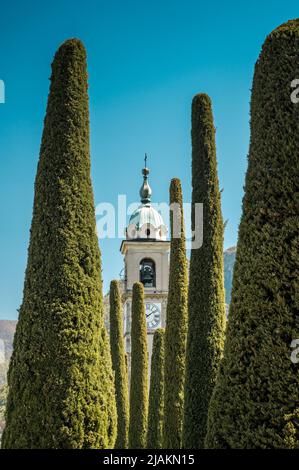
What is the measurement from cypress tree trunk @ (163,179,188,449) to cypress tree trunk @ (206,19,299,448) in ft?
29.6

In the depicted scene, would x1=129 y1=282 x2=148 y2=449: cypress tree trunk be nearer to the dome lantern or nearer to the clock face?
the clock face

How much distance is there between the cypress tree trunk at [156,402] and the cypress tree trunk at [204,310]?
8809mm

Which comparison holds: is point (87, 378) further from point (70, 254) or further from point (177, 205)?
point (177, 205)

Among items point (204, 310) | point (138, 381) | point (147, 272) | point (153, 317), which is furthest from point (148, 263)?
point (204, 310)

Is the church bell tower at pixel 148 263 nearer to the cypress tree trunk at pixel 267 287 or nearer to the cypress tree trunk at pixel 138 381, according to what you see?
the cypress tree trunk at pixel 138 381

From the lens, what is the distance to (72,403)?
8.45 metres

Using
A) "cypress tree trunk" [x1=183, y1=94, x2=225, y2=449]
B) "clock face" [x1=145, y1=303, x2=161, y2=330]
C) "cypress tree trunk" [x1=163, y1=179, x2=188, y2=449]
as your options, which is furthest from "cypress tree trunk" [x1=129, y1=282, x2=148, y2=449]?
"clock face" [x1=145, y1=303, x2=161, y2=330]

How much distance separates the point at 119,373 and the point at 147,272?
21101mm

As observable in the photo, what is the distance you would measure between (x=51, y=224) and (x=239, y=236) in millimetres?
3228

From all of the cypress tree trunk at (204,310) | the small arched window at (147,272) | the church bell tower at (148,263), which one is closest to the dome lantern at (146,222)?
the church bell tower at (148,263)

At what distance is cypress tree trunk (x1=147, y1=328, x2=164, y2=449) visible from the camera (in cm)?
2094

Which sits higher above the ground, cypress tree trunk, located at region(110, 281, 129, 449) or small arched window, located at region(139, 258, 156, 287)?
small arched window, located at region(139, 258, 156, 287)

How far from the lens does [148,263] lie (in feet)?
151

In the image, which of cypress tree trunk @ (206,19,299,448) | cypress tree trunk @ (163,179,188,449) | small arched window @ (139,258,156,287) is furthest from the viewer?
small arched window @ (139,258,156,287)
